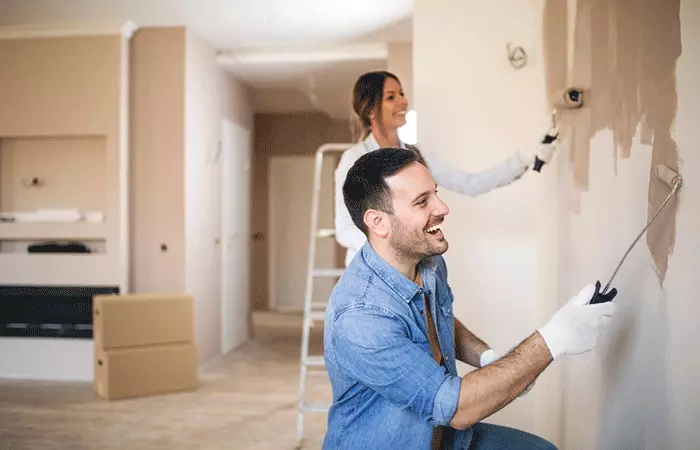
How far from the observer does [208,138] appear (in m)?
5.48

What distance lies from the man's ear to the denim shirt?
49 mm

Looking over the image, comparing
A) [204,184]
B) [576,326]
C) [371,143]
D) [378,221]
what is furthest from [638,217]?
[204,184]

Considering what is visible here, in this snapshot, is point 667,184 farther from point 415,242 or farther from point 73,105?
point 73,105

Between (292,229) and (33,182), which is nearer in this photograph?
(33,182)

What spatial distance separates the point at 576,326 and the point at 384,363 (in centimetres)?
39

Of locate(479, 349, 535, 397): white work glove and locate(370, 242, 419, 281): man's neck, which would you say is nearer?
locate(370, 242, 419, 281): man's neck

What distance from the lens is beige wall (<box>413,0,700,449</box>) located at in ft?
4.68

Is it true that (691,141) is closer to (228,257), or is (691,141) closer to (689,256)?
(689,256)

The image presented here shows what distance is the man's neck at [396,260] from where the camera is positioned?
1514 millimetres

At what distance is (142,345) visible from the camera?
14.3ft

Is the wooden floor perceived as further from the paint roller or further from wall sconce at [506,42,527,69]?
the paint roller

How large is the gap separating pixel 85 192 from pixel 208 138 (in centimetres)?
104

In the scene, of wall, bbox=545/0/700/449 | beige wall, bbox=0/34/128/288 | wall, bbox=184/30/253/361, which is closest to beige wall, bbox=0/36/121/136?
beige wall, bbox=0/34/128/288

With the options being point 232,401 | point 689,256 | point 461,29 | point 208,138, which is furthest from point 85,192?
point 689,256
